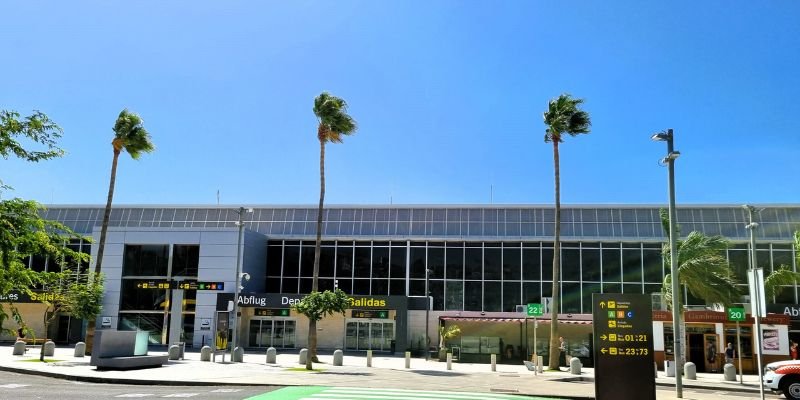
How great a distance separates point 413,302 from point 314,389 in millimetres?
22765

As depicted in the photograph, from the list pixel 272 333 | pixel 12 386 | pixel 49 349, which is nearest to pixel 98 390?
pixel 12 386

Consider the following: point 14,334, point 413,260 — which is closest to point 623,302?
point 14,334

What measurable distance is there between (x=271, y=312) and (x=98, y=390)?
2389 cm

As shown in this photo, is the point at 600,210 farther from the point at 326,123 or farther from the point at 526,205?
the point at 326,123

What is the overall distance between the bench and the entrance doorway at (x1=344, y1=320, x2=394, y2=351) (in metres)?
17.2

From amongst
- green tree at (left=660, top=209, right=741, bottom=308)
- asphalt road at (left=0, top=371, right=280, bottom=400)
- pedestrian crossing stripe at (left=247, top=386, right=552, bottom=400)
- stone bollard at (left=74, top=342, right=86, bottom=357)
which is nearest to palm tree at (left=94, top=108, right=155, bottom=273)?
stone bollard at (left=74, top=342, right=86, bottom=357)

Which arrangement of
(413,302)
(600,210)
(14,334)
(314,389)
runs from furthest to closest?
(600,210)
(413,302)
(314,389)
(14,334)

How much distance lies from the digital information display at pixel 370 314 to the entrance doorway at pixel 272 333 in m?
4.28

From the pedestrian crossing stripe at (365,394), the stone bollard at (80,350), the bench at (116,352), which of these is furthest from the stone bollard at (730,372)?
the stone bollard at (80,350)

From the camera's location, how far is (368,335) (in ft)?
140

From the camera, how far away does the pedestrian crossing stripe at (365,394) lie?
17.6m

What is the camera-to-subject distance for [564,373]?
29.2 m

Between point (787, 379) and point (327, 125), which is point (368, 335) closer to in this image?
point (327, 125)

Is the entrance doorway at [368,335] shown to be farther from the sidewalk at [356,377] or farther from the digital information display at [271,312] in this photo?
the sidewalk at [356,377]
